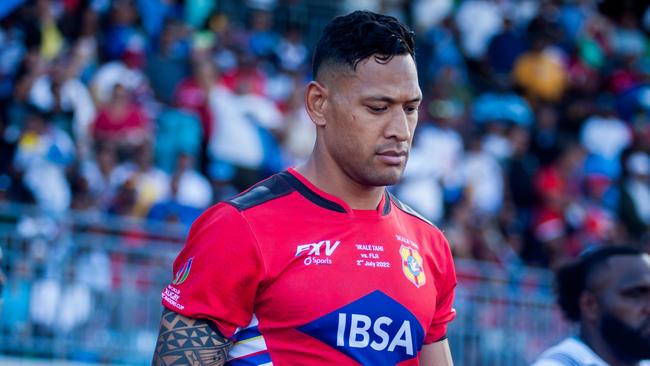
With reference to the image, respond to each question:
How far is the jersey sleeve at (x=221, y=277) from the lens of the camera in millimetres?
4145

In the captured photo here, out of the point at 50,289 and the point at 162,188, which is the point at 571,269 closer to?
the point at 50,289

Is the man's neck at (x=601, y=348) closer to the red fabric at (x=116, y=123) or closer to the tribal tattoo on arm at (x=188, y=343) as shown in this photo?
the tribal tattoo on arm at (x=188, y=343)

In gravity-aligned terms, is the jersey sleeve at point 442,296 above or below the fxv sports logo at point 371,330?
above

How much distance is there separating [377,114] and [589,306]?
94.0 inches

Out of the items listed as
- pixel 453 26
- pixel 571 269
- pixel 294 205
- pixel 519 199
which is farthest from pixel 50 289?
pixel 453 26

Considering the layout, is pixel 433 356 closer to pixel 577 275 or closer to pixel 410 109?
pixel 410 109

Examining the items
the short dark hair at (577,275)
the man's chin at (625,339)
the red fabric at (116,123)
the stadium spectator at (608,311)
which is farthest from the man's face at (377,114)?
the red fabric at (116,123)

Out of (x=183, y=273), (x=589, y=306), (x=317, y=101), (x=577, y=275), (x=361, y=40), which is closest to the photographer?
(x=183, y=273)

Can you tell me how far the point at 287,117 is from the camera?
13516 millimetres

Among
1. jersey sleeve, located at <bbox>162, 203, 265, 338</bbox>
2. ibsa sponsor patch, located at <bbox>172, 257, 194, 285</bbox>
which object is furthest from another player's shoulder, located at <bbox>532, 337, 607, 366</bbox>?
ibsa sponsor patch, located at <bbox>172, 257, 194, 285</bbox>

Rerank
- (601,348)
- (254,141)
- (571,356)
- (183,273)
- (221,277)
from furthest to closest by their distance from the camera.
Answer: (254,141) → (601,348) → (571,356) → (183,273) → (221,277)

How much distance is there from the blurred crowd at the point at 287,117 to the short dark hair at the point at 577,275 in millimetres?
4934

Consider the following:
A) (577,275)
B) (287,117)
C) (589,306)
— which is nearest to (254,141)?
(287,117)

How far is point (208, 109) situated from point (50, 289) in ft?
12.7
